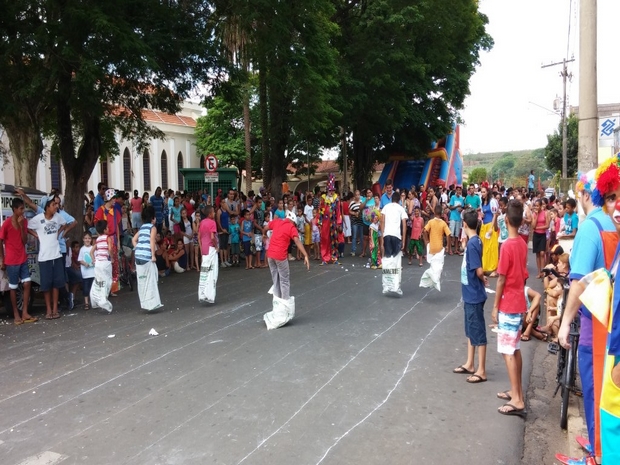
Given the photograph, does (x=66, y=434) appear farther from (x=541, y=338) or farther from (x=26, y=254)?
(x=541, y=338)

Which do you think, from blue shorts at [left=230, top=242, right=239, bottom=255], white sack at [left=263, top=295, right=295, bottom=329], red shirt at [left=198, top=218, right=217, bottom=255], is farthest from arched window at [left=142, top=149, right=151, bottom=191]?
white sack at [left=263, top=295, right=295, bottom=329]

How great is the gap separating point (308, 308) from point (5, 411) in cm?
524

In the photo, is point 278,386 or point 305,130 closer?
point 278,386

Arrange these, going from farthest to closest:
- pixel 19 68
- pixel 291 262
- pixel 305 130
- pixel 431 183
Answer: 1. pixel 431 183
2. pixel 305 130
3. pixel 291 262
4. pixel 19 68

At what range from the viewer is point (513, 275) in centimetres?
530

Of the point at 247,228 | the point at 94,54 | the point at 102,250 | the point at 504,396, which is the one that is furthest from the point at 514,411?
the point at 247,228

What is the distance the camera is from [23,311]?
9.20 m

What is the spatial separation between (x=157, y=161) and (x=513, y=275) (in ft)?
131

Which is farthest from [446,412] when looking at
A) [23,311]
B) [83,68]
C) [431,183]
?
[431,183]

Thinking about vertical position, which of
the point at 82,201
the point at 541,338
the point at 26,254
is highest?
the point at 82,201

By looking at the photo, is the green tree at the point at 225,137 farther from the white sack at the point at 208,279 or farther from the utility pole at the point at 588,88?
the utility pole at the point at 588,88

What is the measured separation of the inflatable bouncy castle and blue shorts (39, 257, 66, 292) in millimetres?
26490

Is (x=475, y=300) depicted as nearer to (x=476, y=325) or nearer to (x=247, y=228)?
(x=476, y=325)

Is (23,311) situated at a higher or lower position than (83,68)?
lower
